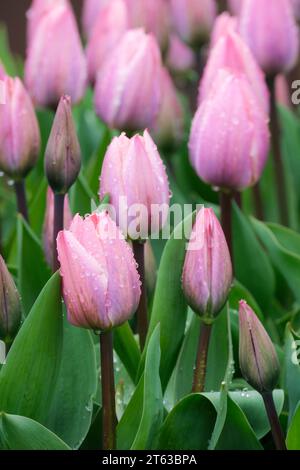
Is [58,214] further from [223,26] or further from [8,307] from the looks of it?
[223,26]

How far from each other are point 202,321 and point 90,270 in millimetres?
190

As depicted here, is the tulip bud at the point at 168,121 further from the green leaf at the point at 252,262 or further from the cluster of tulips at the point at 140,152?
the green leaf at the point at 252,262

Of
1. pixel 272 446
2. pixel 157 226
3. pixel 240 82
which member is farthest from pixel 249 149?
pixel 272 446

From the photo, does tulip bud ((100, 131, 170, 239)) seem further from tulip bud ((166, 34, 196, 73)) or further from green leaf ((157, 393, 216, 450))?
tulip bud ((166, 34, 196, 73))

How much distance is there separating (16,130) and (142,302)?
285 millimetres

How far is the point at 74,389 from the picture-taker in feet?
3.88

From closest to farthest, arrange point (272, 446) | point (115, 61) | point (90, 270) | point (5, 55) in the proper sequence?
1. point (90, 270)
2. point (272, 446)
3. point (115, 61)
4. point (5, 55)

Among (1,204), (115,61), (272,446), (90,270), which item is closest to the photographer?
(90,270)

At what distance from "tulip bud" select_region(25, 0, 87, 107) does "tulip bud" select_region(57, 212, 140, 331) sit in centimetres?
68

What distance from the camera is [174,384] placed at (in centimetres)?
123

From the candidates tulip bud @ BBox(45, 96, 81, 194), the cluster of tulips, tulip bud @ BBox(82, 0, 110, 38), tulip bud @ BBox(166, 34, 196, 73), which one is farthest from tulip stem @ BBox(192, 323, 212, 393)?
tulip bud @ BBox(166, 34, 196, 73)

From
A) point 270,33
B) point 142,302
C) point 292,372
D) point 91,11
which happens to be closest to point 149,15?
point 91,11
